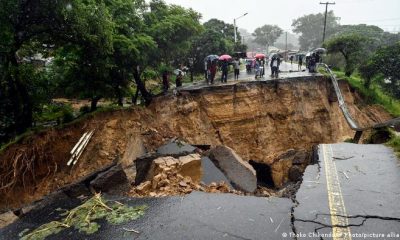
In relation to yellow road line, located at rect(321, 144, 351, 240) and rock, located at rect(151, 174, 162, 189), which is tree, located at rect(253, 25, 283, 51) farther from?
rock, located at rect(151, 174, 162, 189)

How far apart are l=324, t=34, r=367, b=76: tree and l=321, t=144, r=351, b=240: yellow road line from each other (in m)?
20.4

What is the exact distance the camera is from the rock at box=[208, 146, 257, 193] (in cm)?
931

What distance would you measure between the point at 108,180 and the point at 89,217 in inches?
61.8

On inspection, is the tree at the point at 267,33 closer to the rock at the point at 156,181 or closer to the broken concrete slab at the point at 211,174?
the broken concrete slab at the point at 211,174

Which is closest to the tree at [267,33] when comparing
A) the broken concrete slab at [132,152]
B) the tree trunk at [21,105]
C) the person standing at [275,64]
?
the person standing at [275,64]

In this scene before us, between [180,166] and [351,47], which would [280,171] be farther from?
[351,47]

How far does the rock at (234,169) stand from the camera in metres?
9.31

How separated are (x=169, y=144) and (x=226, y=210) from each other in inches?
315

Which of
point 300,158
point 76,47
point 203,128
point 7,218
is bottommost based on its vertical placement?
point 300,158

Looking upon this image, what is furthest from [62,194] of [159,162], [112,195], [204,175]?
[204,175]

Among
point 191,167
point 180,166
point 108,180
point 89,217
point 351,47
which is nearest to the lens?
point 89,217

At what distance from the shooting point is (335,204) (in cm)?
517

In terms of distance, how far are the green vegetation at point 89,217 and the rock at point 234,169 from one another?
4.28 metres

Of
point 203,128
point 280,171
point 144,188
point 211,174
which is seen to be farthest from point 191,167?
point 280,171
